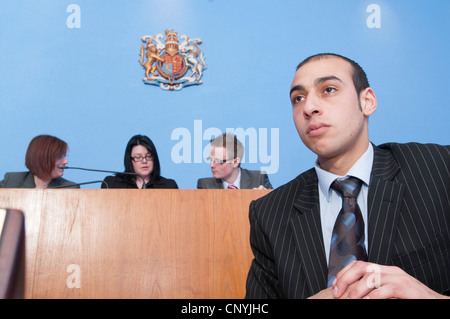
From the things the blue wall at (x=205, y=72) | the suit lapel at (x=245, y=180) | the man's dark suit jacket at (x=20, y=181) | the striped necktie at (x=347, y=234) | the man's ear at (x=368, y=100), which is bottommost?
the striped necktie at (x=347, y=234)

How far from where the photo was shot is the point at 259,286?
106 centimetres

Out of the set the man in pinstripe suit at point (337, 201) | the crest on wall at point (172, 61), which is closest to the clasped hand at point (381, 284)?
the man in pinstripe suit at point (337, 201)

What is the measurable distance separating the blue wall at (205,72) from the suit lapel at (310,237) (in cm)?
269

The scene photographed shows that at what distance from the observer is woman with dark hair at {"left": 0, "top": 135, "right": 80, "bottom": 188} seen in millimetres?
2691

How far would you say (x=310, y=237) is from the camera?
3.33 ft

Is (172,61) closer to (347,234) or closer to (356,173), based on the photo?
(356,173)

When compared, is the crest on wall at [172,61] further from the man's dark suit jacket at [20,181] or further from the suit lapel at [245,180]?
the man's dark suit jacket at [20,181]

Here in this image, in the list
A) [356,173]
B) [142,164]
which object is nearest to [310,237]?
[356,173]

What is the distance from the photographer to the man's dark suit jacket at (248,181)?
122 inches

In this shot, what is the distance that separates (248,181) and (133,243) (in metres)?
1.86

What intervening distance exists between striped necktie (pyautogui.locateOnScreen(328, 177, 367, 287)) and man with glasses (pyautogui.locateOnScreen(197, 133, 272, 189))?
208cm

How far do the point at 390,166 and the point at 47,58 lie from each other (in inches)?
155

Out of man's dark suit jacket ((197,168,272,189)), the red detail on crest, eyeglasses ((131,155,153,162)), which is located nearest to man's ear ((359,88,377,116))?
man's dark suit jacket ((197,168,272,189))
